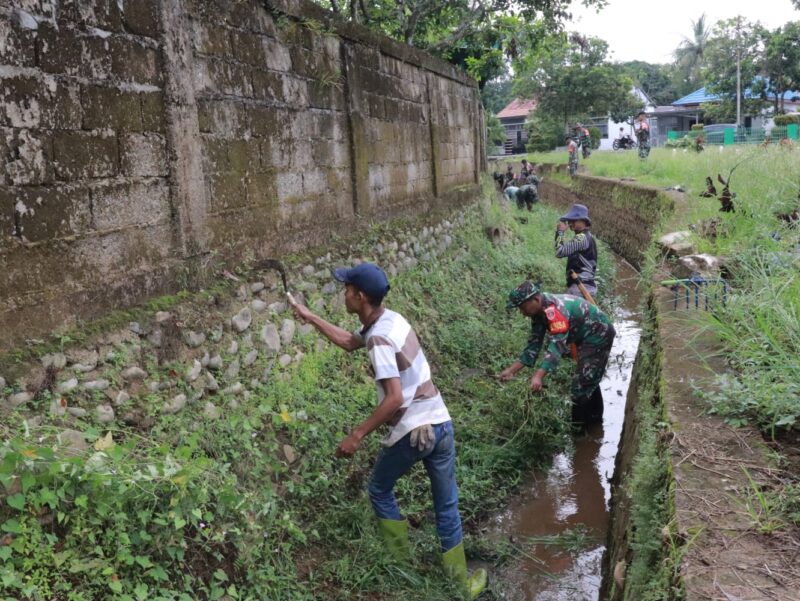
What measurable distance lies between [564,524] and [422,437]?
6.21ft

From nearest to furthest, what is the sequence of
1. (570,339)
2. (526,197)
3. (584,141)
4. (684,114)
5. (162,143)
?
(162,143) → (570,339) → (526,197) → (584,141) → (684,114)

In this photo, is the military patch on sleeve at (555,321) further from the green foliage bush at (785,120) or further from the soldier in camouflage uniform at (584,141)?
the green foliage bush at (785,120)

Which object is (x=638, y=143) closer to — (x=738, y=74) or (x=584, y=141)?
(x=584, y=141)

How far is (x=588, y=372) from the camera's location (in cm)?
612

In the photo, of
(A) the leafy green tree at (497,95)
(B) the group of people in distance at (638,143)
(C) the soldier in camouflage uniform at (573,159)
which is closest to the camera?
(B) the group of people in distance at (638,143)

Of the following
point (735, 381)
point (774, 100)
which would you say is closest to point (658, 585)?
point (735, 381)

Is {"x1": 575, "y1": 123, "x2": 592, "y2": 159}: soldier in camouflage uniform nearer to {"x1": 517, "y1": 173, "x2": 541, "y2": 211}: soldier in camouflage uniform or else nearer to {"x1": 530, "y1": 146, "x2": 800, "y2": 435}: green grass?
{"x1": 517, "y1": 173, "x2": 541, "y2": 211}: soldier in camouflage uniform

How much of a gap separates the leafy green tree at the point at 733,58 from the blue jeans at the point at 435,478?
107 ft

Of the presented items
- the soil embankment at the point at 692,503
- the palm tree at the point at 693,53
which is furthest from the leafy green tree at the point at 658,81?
the soil embankment at the point at 692,503

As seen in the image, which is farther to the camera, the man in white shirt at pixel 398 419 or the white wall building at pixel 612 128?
the white wall building at pixel 612 128

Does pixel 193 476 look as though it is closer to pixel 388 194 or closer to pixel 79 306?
pixel 79 306

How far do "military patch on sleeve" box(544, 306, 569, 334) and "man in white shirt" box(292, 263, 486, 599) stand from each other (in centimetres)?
194

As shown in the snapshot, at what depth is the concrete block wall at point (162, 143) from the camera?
11.1ft

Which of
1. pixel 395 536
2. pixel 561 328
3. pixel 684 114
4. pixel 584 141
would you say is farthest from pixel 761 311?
pixel 684 114
